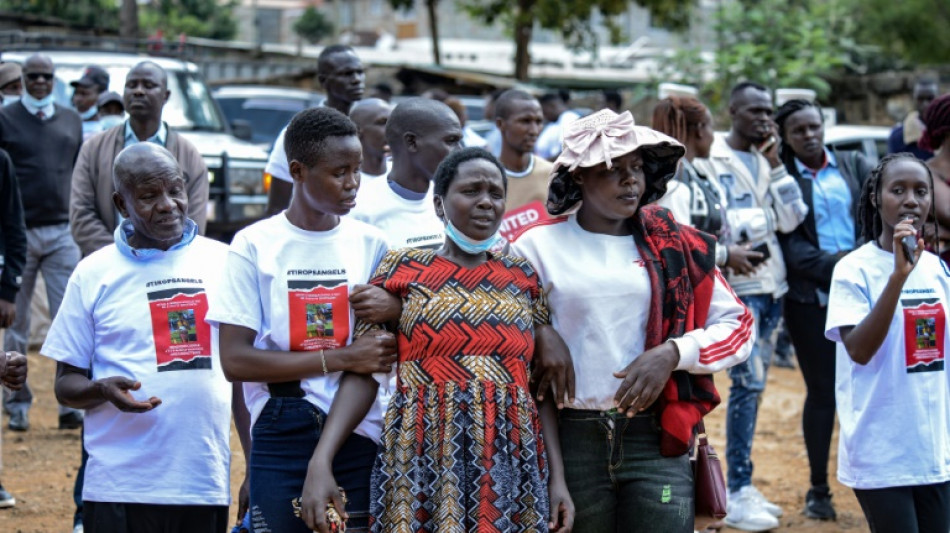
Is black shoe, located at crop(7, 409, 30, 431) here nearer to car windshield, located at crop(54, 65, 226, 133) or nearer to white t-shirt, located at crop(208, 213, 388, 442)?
car windshield, located at crop(54, 65, 226, 133)

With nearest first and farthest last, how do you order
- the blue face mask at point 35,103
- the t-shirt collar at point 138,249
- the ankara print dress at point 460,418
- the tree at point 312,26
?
the ankara print dress at point 460,418, the t-shirt collar at point 138,249, the blue face mask at point 35,103, the tree at point 312,26

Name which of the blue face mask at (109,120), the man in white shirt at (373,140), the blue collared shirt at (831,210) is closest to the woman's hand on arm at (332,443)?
the man in white shirt at (373,140)

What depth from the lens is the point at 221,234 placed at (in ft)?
38.6

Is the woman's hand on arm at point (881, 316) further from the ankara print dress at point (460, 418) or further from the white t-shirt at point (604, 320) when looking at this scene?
the ankara print dress at point (460, 418)

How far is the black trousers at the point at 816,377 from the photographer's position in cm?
684

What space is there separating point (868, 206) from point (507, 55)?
3474 centimetres

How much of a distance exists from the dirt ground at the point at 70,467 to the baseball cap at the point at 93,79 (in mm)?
2374

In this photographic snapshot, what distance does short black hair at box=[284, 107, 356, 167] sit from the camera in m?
4.03

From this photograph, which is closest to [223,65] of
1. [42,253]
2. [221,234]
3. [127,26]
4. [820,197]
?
[127,26]

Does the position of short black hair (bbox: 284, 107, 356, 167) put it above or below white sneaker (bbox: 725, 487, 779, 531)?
above

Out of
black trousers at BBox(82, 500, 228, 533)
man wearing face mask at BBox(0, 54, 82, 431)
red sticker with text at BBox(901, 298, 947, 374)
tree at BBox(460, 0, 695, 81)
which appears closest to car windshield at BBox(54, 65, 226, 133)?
man wearing face mask at BBox(0, 54, 82, 431)

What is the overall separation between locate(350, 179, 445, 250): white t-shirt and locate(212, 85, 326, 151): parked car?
1122 centimetres

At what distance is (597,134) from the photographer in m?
4.00

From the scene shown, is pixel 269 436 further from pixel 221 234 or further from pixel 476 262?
pixel 221 234
